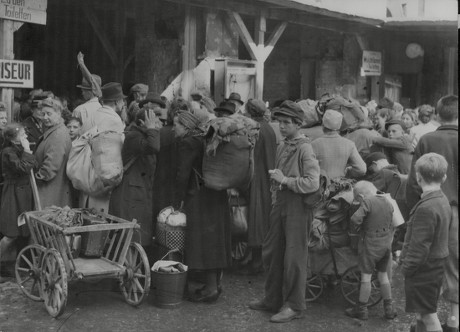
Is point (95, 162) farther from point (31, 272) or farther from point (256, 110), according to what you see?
point (256, 110)

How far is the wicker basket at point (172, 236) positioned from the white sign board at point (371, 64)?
10811 mm

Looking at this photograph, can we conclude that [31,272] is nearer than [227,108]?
Yes

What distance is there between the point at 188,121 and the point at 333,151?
1.55 m

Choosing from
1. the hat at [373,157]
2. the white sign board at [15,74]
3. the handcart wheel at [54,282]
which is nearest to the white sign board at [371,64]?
the hat at [373,157]

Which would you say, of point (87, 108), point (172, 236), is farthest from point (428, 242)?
point (87, 108)

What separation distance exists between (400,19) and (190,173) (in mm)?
11439

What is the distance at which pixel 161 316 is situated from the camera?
679 cm

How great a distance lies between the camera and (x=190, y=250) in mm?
7160

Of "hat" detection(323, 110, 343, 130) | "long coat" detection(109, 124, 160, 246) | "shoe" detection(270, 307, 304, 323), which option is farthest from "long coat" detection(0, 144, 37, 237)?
"hat" detection(323, 110, 343, 130)

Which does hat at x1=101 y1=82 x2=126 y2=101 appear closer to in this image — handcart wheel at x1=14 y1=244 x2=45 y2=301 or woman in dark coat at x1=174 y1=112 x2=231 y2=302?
woman in dark coat at x1=174 y1=112 x2=231 y2=302

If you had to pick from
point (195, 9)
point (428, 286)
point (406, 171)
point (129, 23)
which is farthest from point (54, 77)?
point (428, 286)

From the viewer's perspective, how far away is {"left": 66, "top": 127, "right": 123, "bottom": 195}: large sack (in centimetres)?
702

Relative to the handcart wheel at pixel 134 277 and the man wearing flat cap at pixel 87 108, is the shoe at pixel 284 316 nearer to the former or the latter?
the handcart wheel at pixel 134 277

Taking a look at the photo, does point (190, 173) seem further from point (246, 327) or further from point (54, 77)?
point (54, 77)
